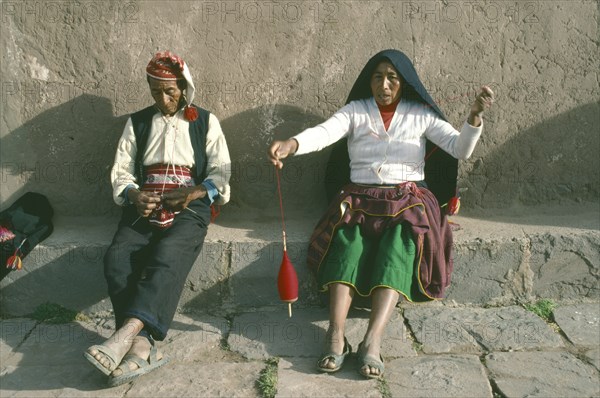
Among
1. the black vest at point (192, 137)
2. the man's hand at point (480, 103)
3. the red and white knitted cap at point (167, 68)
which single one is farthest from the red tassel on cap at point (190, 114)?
the man's hand at point (480, 103)

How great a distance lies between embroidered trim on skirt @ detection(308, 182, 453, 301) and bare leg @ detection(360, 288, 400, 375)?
0.05 metres

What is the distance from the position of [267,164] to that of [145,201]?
3.10ft

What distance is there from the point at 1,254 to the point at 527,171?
10.2ft

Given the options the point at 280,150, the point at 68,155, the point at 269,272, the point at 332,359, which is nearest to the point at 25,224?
the point at 68,155

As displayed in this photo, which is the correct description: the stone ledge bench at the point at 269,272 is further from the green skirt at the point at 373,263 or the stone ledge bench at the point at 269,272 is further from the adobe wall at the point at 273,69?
the adobe wall at the point at 273,69

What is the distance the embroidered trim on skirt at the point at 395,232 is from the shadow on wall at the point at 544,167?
2.39ft

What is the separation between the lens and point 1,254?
12.6 ft

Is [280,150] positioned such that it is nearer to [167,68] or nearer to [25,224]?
[167,68]

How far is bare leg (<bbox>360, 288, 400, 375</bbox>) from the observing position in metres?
3.25

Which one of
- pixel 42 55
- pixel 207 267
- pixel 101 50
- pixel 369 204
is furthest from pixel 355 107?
pixel 42 55

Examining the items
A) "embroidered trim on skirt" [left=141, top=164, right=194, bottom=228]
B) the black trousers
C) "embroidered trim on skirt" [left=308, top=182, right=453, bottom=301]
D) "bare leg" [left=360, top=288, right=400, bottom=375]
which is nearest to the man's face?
"embroidered trim on skirt" [left=141, top=164, right=194, bottom=228]

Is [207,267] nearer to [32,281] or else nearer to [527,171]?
[32,281]

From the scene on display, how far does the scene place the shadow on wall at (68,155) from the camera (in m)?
4.27

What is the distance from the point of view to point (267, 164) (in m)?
4.35
